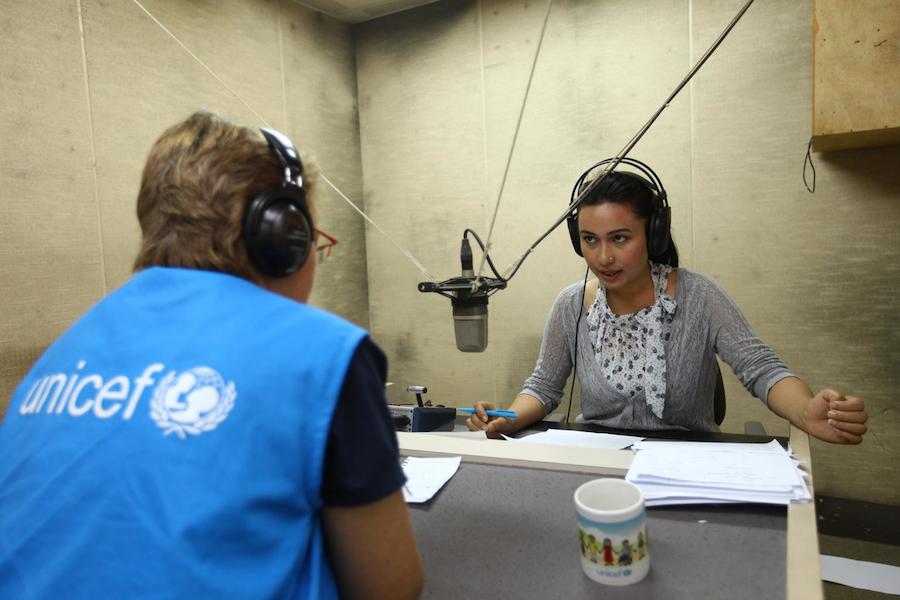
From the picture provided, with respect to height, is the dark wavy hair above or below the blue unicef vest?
above

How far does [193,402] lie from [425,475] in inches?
23.5

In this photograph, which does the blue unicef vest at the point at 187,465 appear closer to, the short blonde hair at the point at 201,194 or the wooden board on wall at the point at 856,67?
the short blonde hair at the point at 201,194

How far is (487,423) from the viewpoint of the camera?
54.6 inches

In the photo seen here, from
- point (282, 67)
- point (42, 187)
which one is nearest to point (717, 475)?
point (42, 187)

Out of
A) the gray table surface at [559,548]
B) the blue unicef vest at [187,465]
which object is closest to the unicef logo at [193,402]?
the blue unicef vest at [187,465]

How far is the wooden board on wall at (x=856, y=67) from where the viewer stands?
1.62m

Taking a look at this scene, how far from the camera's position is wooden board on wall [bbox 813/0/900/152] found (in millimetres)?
1623

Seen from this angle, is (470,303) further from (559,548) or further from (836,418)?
(836,418)

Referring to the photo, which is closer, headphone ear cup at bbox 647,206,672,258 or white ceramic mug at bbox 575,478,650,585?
white ceramic mug at bbox 575,478,650,585

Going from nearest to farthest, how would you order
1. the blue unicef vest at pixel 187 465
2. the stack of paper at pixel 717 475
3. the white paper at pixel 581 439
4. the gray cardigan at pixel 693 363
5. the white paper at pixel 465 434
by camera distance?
the blue unicef vest at pixel 187 465 < the stack of paper at pixel 717 475 < the white paper at pixel 581 439 < the white paper at pixel 465 434 < the gray cardigan at pixel 693 363

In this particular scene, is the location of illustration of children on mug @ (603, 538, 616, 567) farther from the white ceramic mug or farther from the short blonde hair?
the short blonde hair

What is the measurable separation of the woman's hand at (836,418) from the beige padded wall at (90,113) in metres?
1.59

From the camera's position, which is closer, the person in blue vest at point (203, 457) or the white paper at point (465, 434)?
the person in blue vest at point (203, 457)

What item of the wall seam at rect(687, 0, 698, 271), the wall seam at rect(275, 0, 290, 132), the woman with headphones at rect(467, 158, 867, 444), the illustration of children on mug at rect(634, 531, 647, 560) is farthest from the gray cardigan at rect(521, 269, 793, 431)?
the wall seam at rect(275, 0, 290, 132)
